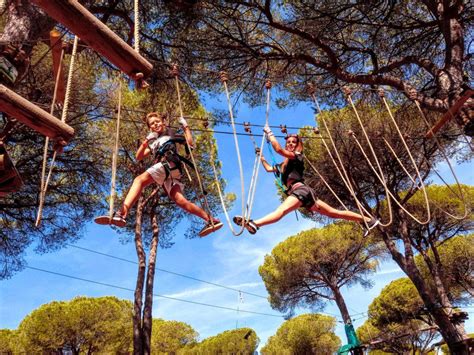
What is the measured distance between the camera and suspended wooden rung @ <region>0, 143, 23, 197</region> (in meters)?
3.49

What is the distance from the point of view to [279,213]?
4129mm

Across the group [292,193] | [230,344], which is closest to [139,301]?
[292,193]

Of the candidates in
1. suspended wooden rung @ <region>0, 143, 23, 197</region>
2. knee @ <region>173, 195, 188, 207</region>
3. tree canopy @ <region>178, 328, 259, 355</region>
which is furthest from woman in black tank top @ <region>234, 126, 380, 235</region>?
tree canopy @ <region>178, 328, 259, 355</region>

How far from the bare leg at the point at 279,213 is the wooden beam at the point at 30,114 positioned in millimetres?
1939

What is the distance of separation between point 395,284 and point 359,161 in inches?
397

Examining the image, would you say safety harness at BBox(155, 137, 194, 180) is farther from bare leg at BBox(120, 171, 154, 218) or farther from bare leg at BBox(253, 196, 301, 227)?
bare leg at BBox(253, 196, 301, 227)

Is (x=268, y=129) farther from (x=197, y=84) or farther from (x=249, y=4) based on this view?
(x=197, y=84)

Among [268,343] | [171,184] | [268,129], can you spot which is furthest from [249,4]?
[268,343]

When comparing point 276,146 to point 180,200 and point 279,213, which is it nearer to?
point 279,213

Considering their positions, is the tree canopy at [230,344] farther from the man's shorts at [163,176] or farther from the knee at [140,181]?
the knee at [140,181]

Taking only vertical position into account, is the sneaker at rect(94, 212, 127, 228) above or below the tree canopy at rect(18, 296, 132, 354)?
below

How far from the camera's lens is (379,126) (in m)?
10.2

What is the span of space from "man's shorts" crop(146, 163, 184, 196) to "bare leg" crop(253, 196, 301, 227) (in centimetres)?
90

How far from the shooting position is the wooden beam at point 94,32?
9.07 ft
